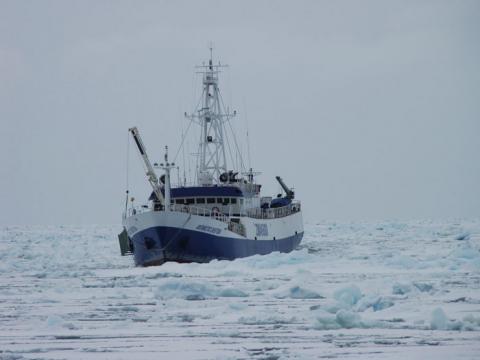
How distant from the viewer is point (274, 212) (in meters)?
51.8

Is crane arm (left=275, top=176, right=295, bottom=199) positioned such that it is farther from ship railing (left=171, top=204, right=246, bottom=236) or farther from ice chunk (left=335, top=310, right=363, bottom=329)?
ice chunk (left=335, top=310, right=363, bottom=329)

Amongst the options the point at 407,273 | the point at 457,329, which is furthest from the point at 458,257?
the point at 457,329

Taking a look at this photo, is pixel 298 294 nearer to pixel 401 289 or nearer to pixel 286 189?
pixel 401 289

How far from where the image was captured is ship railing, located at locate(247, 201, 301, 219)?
153ft

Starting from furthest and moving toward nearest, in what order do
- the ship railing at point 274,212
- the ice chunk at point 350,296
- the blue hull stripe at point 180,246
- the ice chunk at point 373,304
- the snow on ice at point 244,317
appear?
the ship railing at point 274,212, the blue hull stripe at point 180,246, the ice chunk at point 350,296, the ice chunk at point 373,304, the snow on ice at point 244,317

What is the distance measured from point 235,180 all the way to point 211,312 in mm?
28615

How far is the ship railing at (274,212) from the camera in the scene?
4667 centimetres

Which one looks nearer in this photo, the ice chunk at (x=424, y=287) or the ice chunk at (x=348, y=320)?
the ice chunk at (x=348, y=320)

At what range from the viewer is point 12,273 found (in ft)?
123

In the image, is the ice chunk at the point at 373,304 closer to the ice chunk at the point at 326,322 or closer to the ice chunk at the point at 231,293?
the ice chunk at the point at 326,322

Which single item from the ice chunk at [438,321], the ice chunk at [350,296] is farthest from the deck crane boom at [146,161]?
the ice chunk at [438,321]

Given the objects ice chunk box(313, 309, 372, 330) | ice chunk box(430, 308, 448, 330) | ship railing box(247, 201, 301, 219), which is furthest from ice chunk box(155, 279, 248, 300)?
ship railing box(247, 201, 301, 219)

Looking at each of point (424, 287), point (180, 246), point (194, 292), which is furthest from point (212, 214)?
point (424, 287)

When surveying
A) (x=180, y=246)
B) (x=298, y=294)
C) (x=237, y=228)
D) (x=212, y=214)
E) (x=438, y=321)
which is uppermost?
(x=212, y=214)
